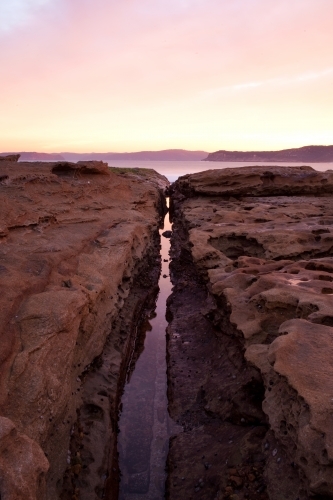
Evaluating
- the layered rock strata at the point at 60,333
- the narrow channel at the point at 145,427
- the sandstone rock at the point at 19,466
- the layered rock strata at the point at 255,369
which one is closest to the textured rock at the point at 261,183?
the layered rock strata at the point at 255,369

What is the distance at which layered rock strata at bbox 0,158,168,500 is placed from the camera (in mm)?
5383

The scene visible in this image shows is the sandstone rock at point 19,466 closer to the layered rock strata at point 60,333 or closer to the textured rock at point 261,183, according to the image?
the layered rock strata at point 60,333

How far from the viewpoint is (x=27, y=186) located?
577 inches

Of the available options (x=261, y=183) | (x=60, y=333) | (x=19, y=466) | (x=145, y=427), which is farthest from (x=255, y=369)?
(x=261, y=183)

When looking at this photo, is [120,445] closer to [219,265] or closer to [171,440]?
[171,440]

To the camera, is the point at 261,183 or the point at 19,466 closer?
the point at 19,466

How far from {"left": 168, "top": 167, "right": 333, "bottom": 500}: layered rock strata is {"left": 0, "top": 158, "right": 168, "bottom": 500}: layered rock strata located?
4.47ft

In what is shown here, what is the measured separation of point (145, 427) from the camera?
792cm

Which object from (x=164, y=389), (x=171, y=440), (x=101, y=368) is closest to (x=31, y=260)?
(x=101, y=368)

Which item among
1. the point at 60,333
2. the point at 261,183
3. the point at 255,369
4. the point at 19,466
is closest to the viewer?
the point at 19,466

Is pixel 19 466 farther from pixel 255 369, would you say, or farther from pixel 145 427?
pixel 145 427

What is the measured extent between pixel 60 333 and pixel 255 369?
124 inches

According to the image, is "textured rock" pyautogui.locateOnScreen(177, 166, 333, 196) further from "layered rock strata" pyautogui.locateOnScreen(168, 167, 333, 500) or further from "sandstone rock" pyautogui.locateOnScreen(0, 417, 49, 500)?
"sandstone rock" pyautogui.locateOnScreen(0, 417, 49, 500)

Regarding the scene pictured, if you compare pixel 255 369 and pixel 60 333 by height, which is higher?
pixel 60 333
